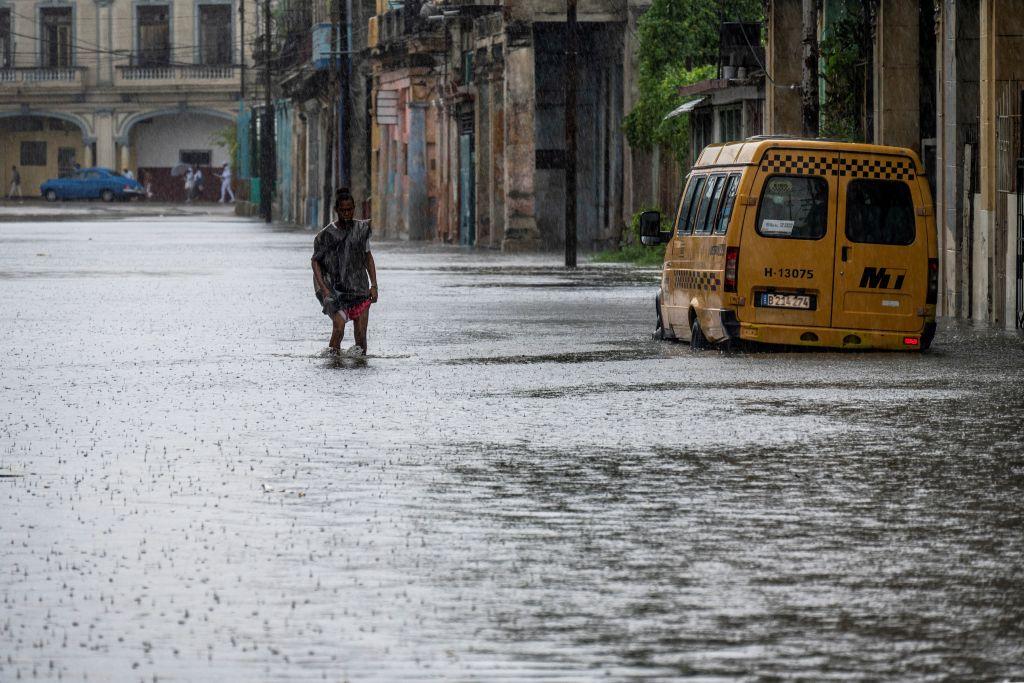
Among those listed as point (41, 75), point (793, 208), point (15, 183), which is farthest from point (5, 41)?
point (793, 208)

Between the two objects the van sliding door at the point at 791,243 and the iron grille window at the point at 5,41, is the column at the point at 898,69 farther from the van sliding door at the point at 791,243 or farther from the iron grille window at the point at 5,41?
the iron grille window at the point at 5,41

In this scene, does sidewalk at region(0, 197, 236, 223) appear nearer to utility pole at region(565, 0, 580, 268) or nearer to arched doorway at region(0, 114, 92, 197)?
arched doorway at region(0, 114, 92, 197)

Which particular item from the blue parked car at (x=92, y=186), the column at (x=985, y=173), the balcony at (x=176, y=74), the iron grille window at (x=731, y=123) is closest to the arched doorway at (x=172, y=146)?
the balcony at (x=176, y=74)

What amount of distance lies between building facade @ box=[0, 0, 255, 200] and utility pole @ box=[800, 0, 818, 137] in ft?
268

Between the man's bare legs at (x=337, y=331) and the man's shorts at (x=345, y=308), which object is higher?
the man's shorts at (x=345, y=308)

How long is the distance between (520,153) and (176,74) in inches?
2403

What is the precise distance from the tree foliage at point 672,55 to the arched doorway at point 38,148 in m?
71.2

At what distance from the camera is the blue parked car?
106 meters

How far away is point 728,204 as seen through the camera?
19469 millimetres

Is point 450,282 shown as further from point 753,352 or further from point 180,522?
point 180,522

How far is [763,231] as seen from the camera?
19.3m

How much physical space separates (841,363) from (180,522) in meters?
9.64

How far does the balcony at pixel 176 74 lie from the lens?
4281 inches

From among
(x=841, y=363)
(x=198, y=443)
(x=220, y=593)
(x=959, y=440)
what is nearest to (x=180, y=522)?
(x=220, y=593)
